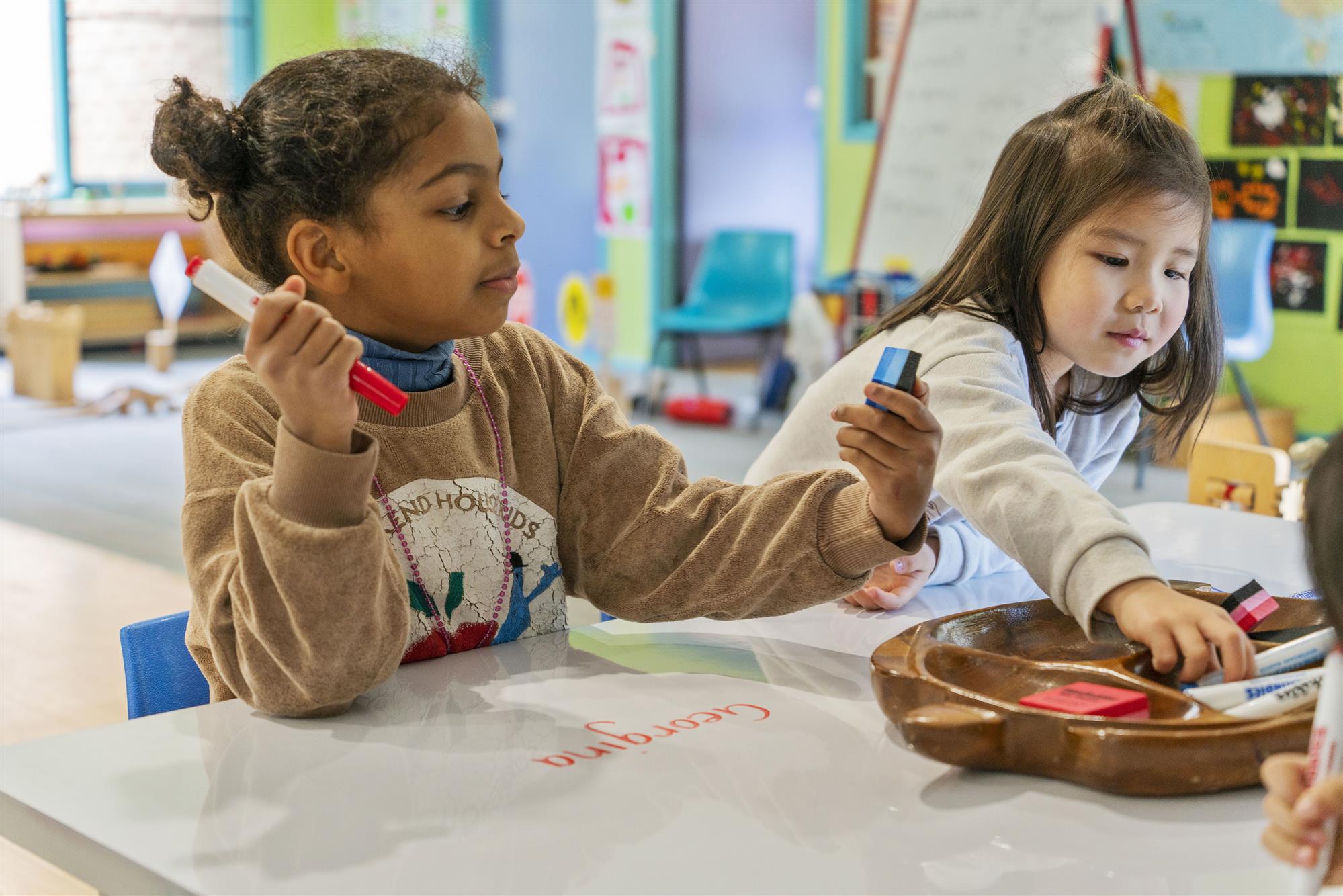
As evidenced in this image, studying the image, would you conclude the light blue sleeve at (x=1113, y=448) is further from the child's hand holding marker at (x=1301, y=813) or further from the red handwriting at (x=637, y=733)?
the child's hand holding marker at (x=1301, y=813)

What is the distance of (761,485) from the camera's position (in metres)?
1.08

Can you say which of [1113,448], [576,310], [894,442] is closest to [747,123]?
[576,310]

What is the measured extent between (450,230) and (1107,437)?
28.3 inches

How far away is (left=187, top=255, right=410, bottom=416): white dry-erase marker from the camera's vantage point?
752mm

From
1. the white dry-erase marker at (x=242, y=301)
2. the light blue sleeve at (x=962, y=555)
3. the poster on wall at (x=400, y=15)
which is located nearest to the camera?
the white dry-erase marker at (x=242, y=301)

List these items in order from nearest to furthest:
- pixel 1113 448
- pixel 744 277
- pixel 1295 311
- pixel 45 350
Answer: pixel 1113 448
pixel 1295 311
pixel 744 277
pixel 45 350

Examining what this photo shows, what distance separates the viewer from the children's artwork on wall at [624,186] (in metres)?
6.34

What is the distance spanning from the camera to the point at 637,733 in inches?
33.1

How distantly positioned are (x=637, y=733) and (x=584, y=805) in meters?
0.11

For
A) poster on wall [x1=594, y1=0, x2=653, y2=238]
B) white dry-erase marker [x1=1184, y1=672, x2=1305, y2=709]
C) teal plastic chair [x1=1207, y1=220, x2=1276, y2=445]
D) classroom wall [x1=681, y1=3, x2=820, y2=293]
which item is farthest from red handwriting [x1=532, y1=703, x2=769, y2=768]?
poster on wall [x1=594, y1=0, x2=653, y2=238]

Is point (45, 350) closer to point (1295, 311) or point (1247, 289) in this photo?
point (1247, 289)

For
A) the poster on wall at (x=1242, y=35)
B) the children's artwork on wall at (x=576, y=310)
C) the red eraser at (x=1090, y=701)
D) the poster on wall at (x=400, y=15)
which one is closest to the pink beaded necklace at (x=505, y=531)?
the red eraser at (x=1090, y=701)

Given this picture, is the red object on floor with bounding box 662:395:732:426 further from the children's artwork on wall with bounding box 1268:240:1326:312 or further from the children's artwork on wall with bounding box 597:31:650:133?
the children's artwork on wall with bounding box 1268:240:1326:312

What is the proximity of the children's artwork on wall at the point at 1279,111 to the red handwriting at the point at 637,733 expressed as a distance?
13.0ft
